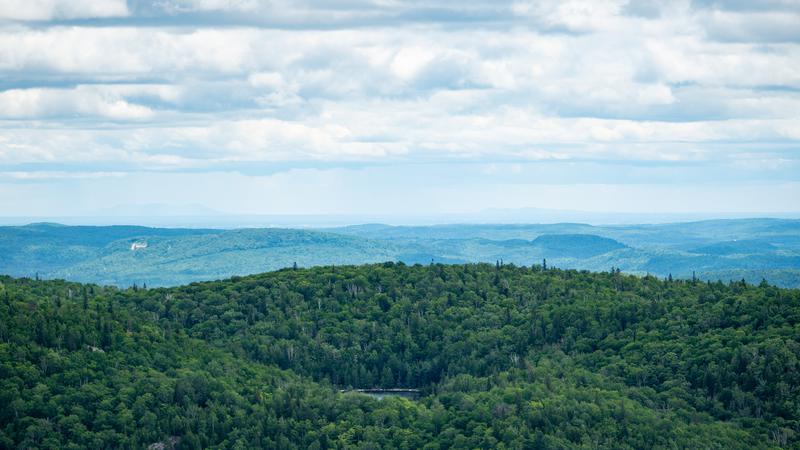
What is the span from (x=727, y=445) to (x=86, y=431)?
3068 inches

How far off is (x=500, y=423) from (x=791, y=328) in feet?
151

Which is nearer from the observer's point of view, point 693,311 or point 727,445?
point 727,445

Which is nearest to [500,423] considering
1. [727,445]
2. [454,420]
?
[454,420]

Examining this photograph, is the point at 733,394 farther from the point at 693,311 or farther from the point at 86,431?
the point at 86,431

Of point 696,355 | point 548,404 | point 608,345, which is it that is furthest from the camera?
point 608,345

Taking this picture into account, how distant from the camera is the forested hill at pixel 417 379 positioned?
152250 mm

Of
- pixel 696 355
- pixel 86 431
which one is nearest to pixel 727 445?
pixel 696 355

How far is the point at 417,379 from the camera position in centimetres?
19112

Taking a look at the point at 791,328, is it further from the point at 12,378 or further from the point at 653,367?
the point at 12,378

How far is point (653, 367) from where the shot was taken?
170m

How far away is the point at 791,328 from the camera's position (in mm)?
170125

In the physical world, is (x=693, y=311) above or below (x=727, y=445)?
above

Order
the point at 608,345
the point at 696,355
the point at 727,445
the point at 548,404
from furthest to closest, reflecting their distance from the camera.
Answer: the point at 608,345, the point at 696,355, the point at 548,404, the point at 727,445

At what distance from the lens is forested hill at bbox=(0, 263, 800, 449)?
152250 mm
